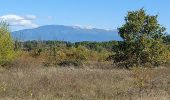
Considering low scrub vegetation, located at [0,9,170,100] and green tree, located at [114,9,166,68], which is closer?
low scrub vegetation, located at [0,9,170,100]

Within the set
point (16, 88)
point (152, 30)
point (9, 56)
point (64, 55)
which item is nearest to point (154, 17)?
point (152, 30)

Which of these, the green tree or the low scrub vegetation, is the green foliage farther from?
the green tree

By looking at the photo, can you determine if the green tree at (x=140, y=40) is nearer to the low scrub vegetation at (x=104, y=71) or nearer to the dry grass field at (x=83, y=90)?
the low scrub vegetation at (x=104, y=71)

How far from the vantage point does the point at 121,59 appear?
3788 centimetres

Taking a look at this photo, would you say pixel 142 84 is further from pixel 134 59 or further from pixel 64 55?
pixel 64 55

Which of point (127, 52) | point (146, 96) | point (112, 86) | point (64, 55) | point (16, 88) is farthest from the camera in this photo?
point (64, 55)

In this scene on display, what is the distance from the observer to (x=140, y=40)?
123 ft

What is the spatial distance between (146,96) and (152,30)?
77.2 ft

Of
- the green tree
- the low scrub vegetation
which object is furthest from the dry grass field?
the green tree

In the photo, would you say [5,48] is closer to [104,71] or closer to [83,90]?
[104,71]

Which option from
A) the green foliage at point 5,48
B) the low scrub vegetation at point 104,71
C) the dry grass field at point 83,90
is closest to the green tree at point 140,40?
the low scrub vegetation at point 104,71

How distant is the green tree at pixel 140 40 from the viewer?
122 ft

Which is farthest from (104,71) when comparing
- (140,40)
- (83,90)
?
(83,90)

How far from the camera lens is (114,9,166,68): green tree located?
122 ft
